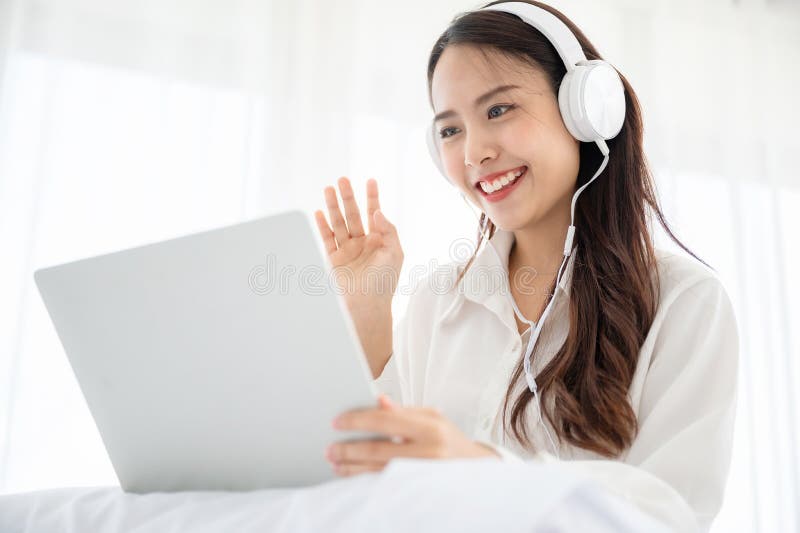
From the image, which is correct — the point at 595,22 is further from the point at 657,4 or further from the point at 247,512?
the point at 247,512

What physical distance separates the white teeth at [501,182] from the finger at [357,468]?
2.52 ft

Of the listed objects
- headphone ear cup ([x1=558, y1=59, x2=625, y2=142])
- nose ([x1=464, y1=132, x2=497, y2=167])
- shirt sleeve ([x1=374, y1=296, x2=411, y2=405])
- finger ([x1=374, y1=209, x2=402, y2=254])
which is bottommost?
shirt sleeve ([x1=374, y1=296, x2=411, y2=405])

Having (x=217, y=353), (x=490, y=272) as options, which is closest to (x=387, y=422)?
(x=217, y=353)

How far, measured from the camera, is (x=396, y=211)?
2172mm

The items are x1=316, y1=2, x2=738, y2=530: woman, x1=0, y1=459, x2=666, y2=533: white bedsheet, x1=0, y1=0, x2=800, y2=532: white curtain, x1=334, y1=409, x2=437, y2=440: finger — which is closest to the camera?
x1=0, y1=459, x2=666, y2=533: white bedsheet

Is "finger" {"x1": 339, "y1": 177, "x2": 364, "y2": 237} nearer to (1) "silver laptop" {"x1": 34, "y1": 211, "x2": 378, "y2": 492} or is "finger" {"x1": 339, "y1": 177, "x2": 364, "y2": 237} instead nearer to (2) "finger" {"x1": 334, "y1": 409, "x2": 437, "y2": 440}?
(1) "silver laptop" {"x1": 34, "y1": 211, "x2": 378, "y2": 492}

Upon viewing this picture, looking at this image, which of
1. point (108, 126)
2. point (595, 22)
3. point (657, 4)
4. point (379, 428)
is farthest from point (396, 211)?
point (379, 428)

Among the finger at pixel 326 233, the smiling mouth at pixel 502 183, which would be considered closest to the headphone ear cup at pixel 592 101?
the smiling mouth at pixel 502 183

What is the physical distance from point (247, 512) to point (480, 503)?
26 cm

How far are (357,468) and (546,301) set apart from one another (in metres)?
0.71

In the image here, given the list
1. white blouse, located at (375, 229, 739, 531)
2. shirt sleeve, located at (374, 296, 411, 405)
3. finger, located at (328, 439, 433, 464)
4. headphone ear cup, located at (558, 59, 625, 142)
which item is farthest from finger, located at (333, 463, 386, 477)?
headphone ear cup, located at (558, 59, 625, 142)

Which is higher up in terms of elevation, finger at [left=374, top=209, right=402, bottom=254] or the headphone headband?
the headphone headband

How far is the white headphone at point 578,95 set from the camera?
3.75 feet

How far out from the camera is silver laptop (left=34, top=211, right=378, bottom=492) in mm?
595
